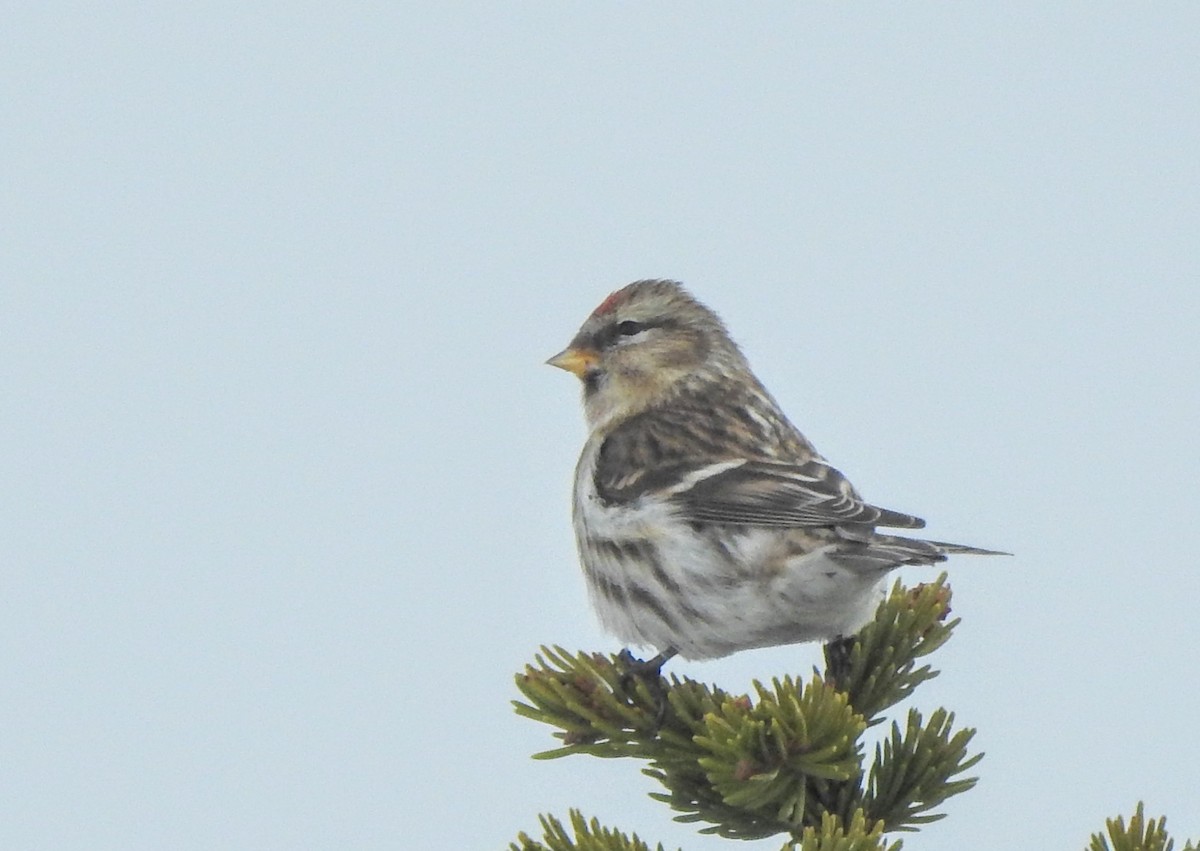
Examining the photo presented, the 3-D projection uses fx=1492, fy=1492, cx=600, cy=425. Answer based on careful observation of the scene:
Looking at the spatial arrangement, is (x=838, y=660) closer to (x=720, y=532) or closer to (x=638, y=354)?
(x=720, y=532)

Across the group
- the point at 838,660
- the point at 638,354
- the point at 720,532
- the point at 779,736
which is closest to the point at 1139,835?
the point at 779,736

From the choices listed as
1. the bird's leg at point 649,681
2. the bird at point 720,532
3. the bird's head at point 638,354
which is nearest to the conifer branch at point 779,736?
the bird's leg at point 649,681

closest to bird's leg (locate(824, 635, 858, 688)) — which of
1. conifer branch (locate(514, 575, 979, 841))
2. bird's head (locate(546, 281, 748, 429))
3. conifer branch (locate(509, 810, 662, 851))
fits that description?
conifer branch (locate(514, 575, 979, 841))

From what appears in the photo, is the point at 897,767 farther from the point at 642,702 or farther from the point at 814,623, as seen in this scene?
the point at 814,623

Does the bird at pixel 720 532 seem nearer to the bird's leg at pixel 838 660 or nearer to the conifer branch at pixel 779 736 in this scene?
the bird's leg at pixel 838 660

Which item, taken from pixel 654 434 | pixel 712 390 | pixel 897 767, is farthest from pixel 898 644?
pixel 712 390

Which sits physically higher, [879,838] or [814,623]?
[814,623]
